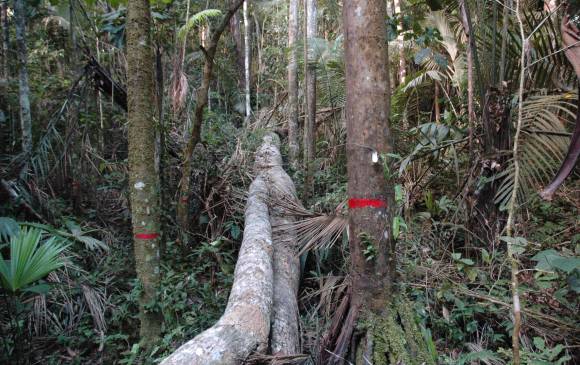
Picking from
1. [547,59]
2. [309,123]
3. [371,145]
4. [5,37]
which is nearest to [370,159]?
[371,145]

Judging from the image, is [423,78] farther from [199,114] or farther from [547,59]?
[199,114]

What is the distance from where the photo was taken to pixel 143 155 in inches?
117

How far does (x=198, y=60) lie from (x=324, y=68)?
6.75 m

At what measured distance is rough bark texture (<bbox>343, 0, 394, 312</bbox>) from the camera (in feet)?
7.48

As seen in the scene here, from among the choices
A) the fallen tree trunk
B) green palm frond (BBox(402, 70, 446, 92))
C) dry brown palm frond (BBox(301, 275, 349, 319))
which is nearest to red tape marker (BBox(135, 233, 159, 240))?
the fallen tree trunk

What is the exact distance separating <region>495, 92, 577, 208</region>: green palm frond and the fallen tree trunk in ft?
5.97

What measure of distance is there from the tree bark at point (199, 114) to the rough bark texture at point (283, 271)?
3.12 ft

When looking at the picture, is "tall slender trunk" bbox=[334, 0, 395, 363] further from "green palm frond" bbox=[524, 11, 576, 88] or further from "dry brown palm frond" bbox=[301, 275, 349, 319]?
"green palm frond" bbox=[524, 11, 576, 88]

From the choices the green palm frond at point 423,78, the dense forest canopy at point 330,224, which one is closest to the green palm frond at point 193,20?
the dense forest canopy at point 330,224

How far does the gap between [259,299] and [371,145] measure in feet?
4.17

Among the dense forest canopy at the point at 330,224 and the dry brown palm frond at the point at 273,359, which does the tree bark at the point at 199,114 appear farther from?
the dry brown palm frond at the point at 273,359

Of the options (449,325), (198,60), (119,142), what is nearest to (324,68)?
(119,142)

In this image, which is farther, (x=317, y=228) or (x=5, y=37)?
(x=5, y=37)

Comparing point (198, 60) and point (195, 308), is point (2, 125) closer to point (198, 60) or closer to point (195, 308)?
point (195, 308)
